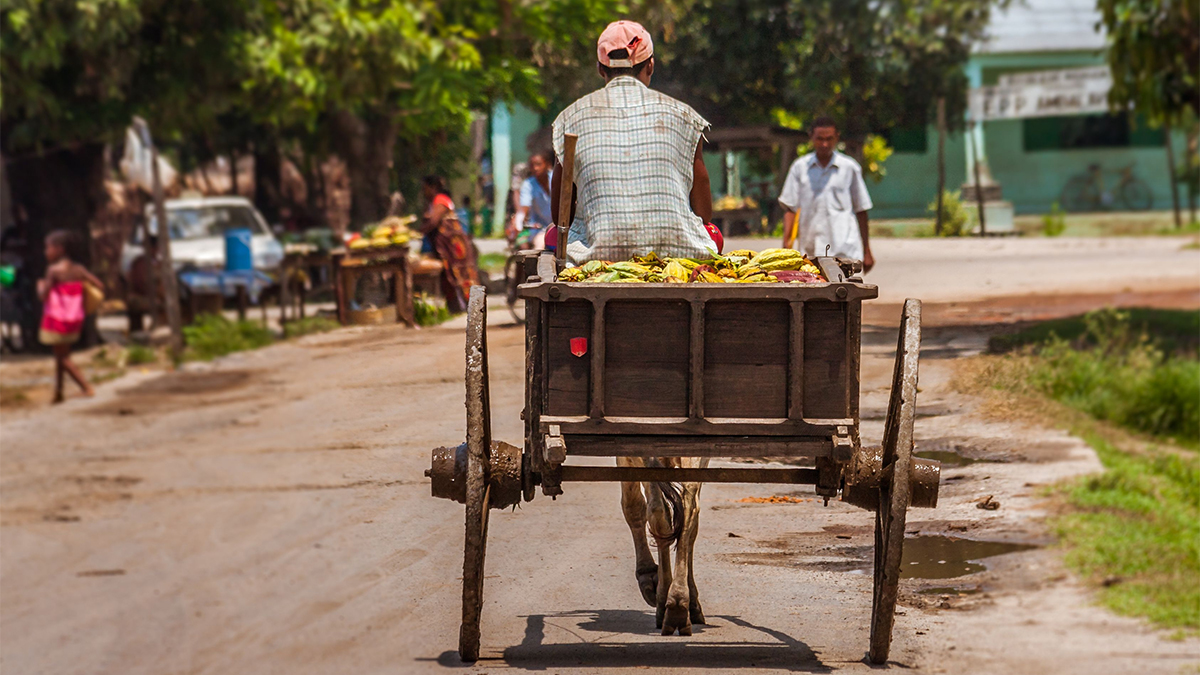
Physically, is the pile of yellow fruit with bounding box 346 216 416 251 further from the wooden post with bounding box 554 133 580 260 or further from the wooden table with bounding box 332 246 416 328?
the wooden post with bounding box 554 133 580 260

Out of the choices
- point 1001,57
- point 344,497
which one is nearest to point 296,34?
point 344,497

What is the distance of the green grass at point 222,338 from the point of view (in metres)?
16.0

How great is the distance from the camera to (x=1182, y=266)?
20.2 meters

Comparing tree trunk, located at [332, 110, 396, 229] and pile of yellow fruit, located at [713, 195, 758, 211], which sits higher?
tree trunk, located at [332, 110, 396, 229]

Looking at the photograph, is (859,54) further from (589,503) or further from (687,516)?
(687,516)

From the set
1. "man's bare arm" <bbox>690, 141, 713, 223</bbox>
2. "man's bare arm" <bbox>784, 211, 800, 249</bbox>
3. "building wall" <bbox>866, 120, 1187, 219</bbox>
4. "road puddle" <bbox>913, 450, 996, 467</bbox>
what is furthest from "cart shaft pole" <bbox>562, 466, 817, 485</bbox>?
"building wall" <bbox>866, 120, 1187, 219</bbox>

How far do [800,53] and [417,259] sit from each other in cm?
1272

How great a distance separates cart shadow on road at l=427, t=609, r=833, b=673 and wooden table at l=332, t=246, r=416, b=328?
9.52m

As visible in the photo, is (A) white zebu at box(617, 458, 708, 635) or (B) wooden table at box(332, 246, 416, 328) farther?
(B) wooden table at box(332, 246, 416, 328)

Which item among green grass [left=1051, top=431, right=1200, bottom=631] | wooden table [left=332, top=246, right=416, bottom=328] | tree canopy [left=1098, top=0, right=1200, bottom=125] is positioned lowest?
green grass [left=1051, top=431, right=1200, bottom=631]

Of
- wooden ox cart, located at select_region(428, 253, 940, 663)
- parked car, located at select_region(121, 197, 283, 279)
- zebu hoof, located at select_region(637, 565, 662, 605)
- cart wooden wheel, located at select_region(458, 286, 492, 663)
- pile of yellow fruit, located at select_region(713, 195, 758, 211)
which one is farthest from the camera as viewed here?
pile of yellow fruit, located at select_region(713, 195, 758, 211)

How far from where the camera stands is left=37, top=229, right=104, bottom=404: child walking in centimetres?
1301

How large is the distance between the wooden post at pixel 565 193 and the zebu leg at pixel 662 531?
933mm

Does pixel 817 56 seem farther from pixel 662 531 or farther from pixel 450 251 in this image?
pixel 662 531
